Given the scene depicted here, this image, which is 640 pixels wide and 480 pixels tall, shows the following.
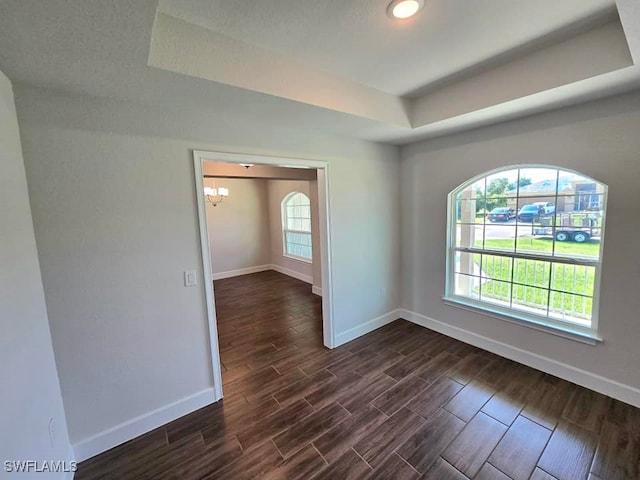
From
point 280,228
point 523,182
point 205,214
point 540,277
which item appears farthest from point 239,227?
point 540,277

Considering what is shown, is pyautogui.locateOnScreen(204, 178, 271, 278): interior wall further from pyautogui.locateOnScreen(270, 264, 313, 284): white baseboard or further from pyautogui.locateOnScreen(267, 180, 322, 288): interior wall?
pyautogui.locateOnScreen(270, 264, 313, 284): white baseboard

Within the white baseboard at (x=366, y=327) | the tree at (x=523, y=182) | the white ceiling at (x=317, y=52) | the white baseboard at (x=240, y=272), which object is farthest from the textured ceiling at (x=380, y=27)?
the white baseboard at (x=240, y=272)

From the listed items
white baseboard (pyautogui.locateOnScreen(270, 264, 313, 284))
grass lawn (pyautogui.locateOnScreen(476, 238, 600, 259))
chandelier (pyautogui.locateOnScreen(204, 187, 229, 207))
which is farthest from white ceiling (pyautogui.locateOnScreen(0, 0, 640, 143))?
white baseboard (pyautogui.locateOnScreen(270, 264, 313, 284))

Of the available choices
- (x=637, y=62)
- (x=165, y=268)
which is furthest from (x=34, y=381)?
(x=637, y=62)

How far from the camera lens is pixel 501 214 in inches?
118

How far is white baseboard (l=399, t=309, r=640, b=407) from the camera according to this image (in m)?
2.28

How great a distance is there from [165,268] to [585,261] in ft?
11.9

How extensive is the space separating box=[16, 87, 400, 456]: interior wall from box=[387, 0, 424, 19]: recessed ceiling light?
1426mm

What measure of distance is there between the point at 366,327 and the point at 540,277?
2.01 meters

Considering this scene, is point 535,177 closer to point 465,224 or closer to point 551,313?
point 465,224

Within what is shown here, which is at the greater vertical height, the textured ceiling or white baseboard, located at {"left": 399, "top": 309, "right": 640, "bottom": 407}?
the textured ceiling

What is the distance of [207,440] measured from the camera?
2.06 meters

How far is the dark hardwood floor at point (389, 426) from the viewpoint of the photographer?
179 cm

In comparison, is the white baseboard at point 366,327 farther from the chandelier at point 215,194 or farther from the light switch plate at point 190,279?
the chandelier at point 215,194
